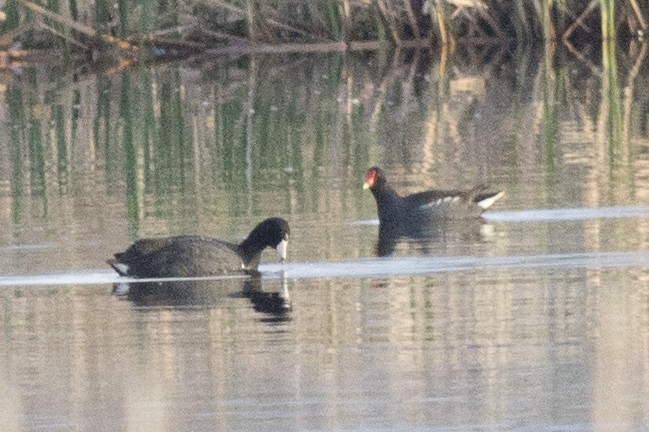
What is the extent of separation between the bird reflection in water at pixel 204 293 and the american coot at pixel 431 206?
2334 mm

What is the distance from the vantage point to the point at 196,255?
1047 cm

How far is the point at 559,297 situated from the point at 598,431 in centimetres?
292

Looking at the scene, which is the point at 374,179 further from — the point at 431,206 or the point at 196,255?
the point at 196,255

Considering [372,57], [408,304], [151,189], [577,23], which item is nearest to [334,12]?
[372,57]

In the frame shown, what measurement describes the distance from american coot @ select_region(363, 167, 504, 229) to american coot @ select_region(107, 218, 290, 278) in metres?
2.01

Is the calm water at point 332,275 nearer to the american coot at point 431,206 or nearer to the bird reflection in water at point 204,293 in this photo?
the bird reflection in water at point 204,293

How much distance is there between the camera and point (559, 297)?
9.14 m

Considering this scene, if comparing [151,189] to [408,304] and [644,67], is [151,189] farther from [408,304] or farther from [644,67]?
[644,67]

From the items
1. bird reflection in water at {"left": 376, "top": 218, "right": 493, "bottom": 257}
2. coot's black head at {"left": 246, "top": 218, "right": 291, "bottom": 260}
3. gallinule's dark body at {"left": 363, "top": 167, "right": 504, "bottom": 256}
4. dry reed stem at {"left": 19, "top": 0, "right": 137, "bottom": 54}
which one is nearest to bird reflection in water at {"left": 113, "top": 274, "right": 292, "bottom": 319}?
coot's black head at {"left": 246, "top": 218, "right": 291, "bottom": 260}

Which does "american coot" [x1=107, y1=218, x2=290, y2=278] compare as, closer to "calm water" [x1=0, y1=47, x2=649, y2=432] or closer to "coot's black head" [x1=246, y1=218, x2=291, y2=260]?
"coot's black head" [x1=246, y1=218, x2=291, y2=260]

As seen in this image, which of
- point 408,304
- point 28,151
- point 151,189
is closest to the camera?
point 408,304

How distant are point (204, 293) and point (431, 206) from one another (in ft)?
10.1

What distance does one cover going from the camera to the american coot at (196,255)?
1048 centimetres

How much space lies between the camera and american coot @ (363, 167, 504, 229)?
12.6m
